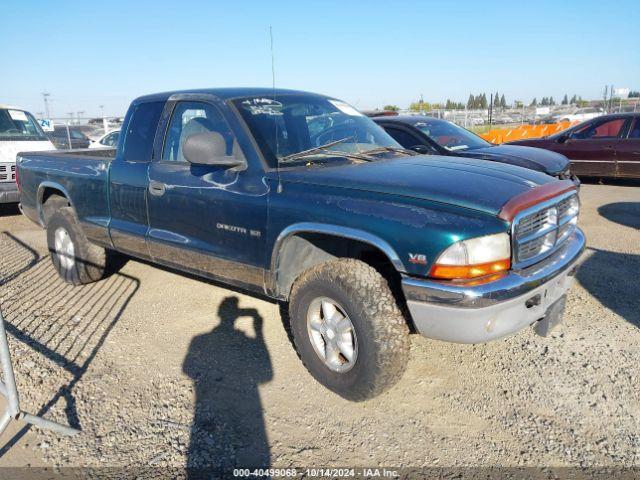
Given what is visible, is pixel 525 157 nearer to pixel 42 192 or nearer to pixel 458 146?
pixel 458 146

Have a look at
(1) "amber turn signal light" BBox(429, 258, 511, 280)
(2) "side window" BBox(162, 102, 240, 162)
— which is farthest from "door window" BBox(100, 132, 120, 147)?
(1) "amber turn signal light" BBox(429, 258, 511, 280)

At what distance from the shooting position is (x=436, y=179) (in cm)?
308

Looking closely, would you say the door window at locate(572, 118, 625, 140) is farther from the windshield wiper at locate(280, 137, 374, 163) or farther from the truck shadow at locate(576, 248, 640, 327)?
the windshield wiper at locate(280, 137, 374, 163)

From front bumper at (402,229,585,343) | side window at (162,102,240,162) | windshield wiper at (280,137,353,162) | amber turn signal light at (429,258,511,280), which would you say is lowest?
front bumper at (402,229,585,343)

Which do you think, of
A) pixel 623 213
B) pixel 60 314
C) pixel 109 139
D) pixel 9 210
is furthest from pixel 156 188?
pixel 109 139

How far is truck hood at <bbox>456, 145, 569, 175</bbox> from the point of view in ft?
21.6

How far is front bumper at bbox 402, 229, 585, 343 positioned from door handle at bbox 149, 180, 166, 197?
2.19 metres

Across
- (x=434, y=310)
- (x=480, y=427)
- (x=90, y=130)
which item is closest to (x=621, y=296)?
(x=480, y=427)

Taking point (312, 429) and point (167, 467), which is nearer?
point (167, 467)

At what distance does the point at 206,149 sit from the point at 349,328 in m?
1.51

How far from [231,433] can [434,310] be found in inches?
52.9

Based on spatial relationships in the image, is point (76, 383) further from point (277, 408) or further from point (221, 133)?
point (221, 133)

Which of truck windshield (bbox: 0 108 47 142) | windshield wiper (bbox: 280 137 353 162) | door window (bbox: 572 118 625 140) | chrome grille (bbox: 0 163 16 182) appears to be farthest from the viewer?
door window (bbox: 572 118 625 140)

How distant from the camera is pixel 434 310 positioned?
8.96 feet
